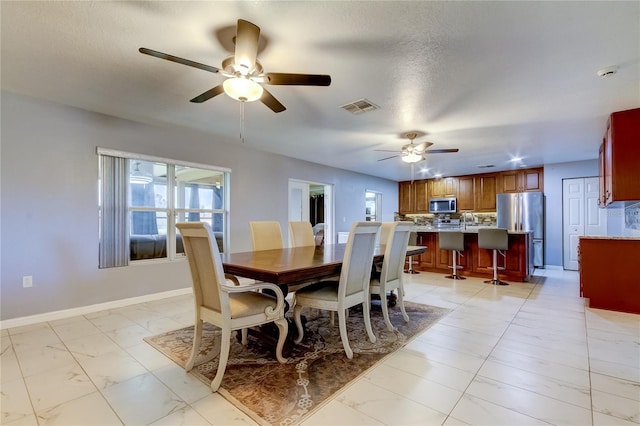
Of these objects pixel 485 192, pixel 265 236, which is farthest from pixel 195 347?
pixel 485 192

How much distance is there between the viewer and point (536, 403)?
167cm

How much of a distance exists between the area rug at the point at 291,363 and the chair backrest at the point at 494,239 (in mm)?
2445

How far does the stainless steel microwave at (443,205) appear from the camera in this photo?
779 cm

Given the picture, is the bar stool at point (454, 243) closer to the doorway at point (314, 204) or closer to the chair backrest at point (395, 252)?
the doorway at point (314, 204)

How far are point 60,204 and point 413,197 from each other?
797 centimetres

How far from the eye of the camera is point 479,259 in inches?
211

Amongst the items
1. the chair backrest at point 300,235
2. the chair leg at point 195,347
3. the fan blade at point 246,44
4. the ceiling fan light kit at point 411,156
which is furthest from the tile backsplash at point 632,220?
the chair leg at point 195,347

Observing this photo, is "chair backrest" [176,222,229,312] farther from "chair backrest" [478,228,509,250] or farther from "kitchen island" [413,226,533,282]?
"kitchen island" [413,226,533,282]

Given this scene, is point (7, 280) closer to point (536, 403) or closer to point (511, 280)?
point (536, 403)

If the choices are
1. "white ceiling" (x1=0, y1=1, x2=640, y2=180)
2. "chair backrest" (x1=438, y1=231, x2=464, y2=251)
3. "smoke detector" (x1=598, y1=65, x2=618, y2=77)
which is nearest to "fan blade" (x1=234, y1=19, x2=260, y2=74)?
"white ceiling" (x1=0, y1=1, x2=640, y2=180)

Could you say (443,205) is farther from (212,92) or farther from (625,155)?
Answer: (212,92)

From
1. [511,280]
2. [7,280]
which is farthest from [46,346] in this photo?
[511,280]

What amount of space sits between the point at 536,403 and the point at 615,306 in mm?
2774

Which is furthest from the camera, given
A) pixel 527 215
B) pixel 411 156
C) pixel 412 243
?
pixel 527 215
